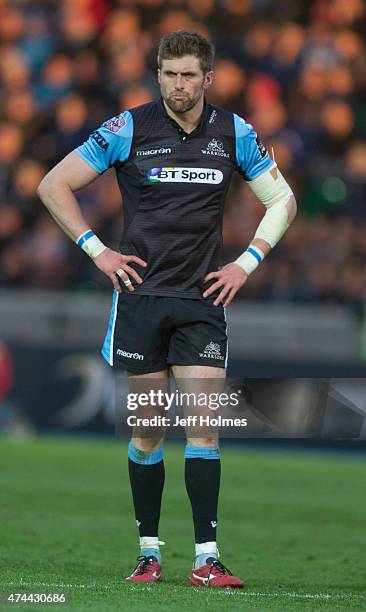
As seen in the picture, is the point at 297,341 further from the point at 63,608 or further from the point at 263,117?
the point at 63,608

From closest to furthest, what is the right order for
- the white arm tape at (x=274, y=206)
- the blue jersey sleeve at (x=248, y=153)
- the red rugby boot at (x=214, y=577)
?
1. the red rugby boot at (x=214, y=577)
2. the blue jersey sleeve at (x=248, y=153)
3. the white arm tape at (x=274, y=206)

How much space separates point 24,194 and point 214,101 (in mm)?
2658

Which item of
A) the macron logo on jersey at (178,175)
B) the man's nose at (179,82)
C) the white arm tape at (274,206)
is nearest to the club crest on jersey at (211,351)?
the white arm tape at (274,206)

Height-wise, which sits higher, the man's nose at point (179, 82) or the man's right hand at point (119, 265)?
the man's nose at point (179, 82)

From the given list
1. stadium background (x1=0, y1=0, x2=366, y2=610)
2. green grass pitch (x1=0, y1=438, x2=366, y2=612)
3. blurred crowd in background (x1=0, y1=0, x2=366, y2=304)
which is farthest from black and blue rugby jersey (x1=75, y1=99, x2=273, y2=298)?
blurred crowd in background (x1=0, y1=0, x2=366, y2=304)

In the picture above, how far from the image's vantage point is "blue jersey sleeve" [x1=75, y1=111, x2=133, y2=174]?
6547mm

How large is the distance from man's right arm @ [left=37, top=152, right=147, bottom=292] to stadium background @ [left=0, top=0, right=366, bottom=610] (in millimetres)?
3310

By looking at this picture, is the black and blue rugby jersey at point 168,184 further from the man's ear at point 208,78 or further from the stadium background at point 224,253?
the stadium background at point 224,253

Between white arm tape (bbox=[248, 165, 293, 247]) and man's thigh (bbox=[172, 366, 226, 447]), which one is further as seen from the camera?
white arm tape (bbox=[248, 165, 293, 247])

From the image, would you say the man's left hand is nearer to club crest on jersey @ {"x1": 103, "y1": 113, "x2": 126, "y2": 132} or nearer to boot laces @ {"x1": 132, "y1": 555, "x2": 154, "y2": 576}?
club crest on jersey @ {"x1": 103, "y1": 113, "x2": 126, "y2": 132}

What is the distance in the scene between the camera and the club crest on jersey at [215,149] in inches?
260

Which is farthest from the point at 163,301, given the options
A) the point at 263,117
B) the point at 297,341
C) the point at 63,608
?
the point at 263,117

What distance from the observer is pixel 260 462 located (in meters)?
14.3

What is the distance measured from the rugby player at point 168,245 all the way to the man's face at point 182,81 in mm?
11
